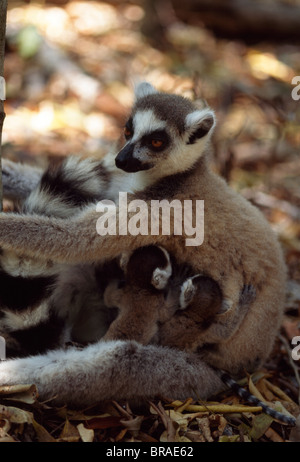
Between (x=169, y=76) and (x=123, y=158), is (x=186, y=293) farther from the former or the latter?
(x=169, y=76)

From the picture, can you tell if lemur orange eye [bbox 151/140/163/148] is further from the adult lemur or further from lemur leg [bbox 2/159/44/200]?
lemur leg [bbox 2/159/44/200]

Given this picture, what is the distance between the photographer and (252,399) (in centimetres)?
366

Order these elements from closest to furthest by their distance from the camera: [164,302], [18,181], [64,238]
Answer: [64,238]
[164,302]
[18,181]

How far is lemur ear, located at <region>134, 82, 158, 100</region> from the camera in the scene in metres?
4.50

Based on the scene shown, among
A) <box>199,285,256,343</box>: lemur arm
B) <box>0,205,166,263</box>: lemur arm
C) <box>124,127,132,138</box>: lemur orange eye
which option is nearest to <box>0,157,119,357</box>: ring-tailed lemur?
<box>0,205,166,263</box>: lemur arm

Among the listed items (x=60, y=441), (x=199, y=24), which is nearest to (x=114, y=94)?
(x=199, y=24)

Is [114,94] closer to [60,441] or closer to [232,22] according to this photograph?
[232,22]

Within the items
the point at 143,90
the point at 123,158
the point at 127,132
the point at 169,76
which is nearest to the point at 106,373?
the point at 123,158

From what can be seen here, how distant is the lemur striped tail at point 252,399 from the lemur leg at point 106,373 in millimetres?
225

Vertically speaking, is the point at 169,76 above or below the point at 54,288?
above

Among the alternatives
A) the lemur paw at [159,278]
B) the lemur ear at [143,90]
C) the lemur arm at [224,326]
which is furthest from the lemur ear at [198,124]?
the lemur arm at [224,326]

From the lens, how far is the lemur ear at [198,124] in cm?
403

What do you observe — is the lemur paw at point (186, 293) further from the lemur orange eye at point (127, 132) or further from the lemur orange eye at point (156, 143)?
the lemur orange eye at point (127, 132)

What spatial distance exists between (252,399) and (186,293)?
0.83 meters
